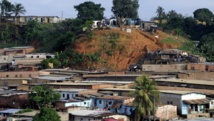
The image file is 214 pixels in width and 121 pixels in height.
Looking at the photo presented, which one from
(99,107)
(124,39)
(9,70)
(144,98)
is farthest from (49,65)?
(144,98)

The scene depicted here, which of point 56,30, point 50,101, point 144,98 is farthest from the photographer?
point 56,30

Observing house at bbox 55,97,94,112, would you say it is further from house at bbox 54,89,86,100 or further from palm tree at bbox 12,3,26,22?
palm tree at bbox 12,3,26,22

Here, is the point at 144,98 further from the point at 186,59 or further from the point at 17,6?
the point at 17,6

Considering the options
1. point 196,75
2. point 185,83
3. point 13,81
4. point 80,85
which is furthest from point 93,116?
point 13,81

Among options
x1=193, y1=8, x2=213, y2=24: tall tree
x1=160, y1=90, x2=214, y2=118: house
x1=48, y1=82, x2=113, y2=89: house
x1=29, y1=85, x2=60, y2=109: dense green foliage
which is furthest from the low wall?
Answer: x1=193, y1=8, x2=213, y2=24: tall tree

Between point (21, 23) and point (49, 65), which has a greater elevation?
point (21, 23)

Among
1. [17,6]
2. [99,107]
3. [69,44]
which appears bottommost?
[99,107]
